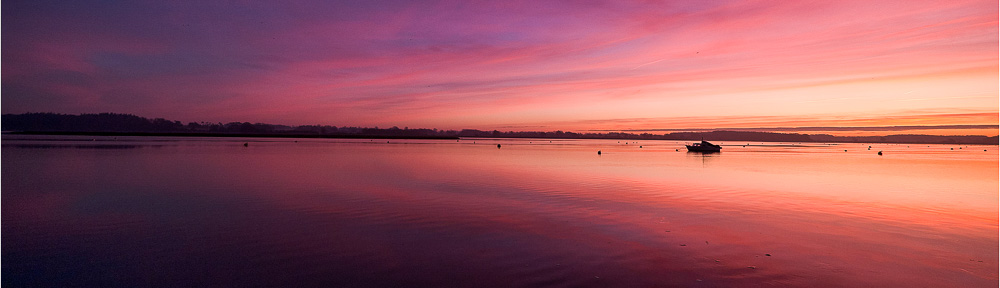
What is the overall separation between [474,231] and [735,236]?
6141 mm

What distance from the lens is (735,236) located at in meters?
11.2

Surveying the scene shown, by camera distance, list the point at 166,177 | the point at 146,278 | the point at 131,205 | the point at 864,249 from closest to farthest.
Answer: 1. the point at 146,278
2. the point at 864,249
3. the point at 131,205
4. the point at 166,177

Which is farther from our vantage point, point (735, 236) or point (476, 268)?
point (735, 236)

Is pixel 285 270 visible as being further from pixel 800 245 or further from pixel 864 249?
pixel 864 249

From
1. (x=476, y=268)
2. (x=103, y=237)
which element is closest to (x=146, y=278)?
(x=103, y=237)

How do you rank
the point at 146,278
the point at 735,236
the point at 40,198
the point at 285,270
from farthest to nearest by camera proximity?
the point at 40,198 < the point at 735,236 < the point at 285,270 < the point at 146,278

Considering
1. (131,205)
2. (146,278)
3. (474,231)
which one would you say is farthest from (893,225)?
(131,205)

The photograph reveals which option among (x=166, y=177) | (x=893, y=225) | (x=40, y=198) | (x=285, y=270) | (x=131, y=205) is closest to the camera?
(x=285, y=270)

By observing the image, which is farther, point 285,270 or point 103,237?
point 103,237

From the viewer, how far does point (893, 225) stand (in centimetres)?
1306

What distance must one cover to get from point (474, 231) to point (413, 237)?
5.07ft

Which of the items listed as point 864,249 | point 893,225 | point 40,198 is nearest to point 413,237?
point 864,249

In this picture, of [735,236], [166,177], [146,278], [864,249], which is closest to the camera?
[146,278]

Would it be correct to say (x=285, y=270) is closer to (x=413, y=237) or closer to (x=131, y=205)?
(x=413, y=237)
